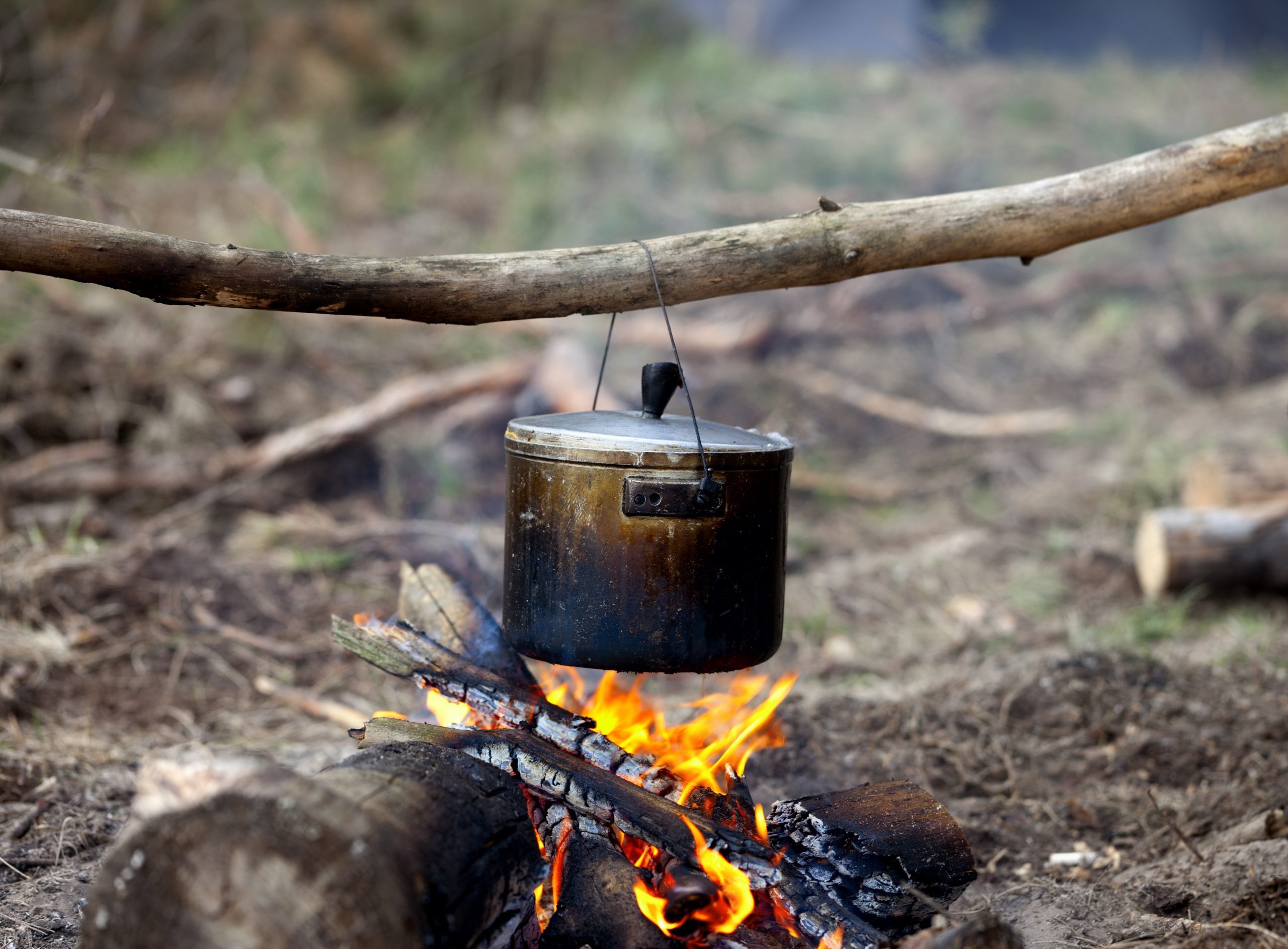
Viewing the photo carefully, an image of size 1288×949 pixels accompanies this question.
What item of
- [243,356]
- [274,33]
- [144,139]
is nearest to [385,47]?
[274,33]

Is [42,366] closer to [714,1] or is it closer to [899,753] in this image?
[899,753]

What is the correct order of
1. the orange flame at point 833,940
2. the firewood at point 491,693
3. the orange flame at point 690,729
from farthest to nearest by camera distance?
the orange flame at point 690,729, the firewood at point 491,693, the orange flame at point 833,940

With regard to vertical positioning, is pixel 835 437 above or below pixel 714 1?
below

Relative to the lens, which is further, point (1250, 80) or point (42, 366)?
point (1250, 80)

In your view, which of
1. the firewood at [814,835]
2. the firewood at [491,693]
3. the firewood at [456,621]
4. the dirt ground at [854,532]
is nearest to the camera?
the firewood at [814,835]

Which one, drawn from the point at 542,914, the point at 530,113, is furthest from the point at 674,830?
the point at 530,113

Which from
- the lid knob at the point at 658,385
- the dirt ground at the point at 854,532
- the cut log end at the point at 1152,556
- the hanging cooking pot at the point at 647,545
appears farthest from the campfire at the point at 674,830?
the cut log end at the point at 1152,556

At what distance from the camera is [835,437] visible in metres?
7.62

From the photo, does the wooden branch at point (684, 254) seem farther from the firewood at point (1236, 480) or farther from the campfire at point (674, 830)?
the firewood at point (1236, 480)

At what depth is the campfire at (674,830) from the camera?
6.51 feet

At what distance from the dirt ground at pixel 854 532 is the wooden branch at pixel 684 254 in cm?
154

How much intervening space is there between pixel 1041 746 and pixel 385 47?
11682 millimetres

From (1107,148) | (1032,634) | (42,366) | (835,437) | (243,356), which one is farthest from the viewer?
(1107,148)

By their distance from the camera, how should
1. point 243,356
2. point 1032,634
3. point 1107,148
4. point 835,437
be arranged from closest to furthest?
point 1032,634
point 243,356
point 835,437
point 1107,148
